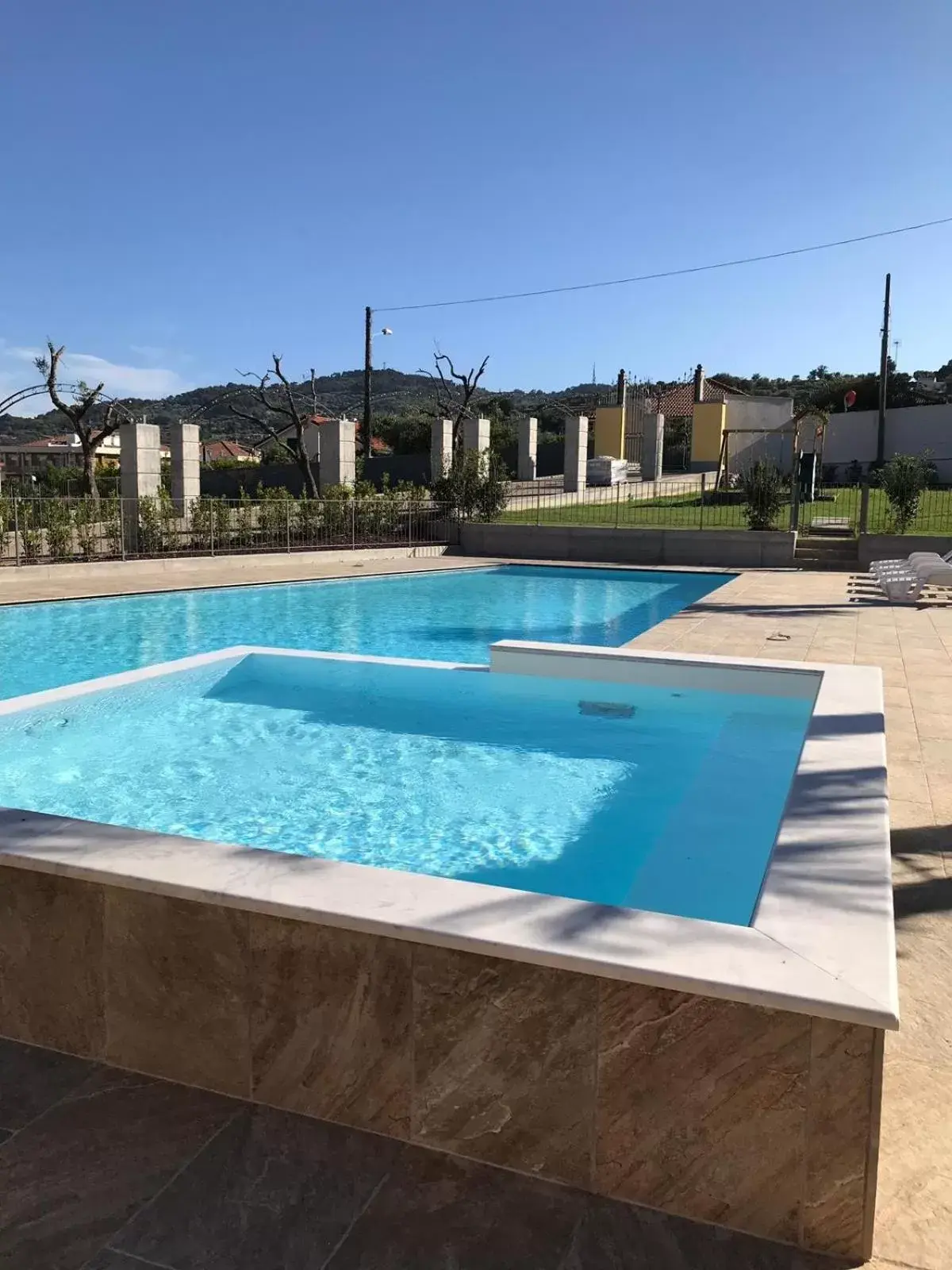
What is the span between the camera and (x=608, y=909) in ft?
8.00

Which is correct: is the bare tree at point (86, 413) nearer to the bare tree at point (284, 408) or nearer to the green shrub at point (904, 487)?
the bare tree at point (284, 408)

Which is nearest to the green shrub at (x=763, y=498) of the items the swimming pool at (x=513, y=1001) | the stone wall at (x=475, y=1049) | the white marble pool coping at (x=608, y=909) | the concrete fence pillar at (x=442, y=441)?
the concrete fence pillar at (x=442, y=441)

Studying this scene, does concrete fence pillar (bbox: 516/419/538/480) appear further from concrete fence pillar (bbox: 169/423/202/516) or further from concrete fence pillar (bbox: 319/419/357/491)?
concrete fence pillar (bbox: 169/423/202/516)

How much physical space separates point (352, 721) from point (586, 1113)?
222 inches

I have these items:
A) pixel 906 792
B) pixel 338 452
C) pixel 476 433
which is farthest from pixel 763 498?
pixel 906 792

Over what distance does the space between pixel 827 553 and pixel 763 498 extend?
1944mm

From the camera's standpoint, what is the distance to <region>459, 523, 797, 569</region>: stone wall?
1927 centimetres

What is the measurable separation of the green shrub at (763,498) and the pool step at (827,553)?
43.3 inches

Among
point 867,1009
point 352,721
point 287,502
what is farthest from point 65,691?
point 287,502

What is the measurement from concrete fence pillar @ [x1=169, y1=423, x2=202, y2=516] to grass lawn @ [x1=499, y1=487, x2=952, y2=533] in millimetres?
7413

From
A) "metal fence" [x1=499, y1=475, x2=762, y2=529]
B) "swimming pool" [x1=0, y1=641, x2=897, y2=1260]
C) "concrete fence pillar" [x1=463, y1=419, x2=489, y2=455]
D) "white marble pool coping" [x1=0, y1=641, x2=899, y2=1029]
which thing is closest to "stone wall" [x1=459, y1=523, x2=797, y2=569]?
"metal fence" [x1=499, y1=475, x2=762, y2=529]

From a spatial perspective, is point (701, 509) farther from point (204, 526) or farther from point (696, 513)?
point (204, 526)

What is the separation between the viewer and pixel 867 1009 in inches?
75.6

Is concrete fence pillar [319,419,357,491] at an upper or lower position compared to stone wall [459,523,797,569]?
upper
